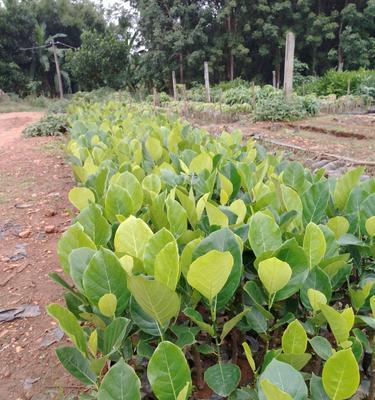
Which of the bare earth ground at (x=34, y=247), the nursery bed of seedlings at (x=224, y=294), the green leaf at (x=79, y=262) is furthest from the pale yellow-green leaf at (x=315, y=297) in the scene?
the bare earth ground at (x=34, y=247)

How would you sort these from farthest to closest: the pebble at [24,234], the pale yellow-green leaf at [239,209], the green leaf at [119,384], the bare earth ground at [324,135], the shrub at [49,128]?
the shrub at [49,128] → the bare earth ground at [324,135] → the pebble at [24,234] → the pale yellow-green leaf at [239,209] → the green leaf at [119,384]

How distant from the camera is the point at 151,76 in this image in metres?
29.0

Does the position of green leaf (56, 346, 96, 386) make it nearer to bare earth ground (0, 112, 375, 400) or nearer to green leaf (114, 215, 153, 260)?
green leaf (114, 215, 153, 260)

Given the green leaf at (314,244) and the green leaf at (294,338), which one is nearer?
the green leaf at (294,338)

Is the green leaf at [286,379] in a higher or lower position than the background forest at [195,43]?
lower

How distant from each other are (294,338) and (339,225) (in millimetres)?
481

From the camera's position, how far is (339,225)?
49.8 inches

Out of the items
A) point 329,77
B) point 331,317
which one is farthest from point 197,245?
point 329,77

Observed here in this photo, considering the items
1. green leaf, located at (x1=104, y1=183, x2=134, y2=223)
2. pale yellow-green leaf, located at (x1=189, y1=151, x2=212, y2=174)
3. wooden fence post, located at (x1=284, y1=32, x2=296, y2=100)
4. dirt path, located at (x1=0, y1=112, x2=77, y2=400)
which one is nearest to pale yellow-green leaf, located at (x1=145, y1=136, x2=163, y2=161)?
pale yellow-green leaf, located at (x1=189, y1=151, x2=212, y2=174)

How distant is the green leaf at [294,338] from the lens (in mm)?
904

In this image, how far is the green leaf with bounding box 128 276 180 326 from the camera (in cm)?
80

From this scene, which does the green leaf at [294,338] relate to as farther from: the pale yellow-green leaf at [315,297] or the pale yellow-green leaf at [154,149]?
the pale yellow-green leaf at [154,149]

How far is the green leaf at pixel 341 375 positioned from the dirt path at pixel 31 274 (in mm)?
1099

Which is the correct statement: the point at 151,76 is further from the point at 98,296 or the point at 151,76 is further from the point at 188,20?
the point at 98,296
